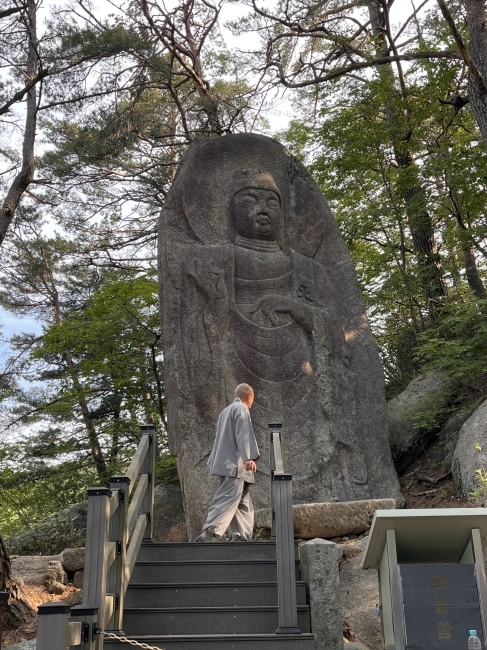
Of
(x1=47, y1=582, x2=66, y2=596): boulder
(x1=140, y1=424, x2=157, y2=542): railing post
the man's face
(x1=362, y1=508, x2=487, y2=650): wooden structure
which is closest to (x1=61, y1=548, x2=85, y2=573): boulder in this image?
(x1=47, y1=582, x2=66, y2=596): boulder

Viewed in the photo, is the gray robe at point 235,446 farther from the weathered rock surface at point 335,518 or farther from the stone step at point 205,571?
the stone step at point 205,571

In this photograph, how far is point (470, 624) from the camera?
366 centimetres

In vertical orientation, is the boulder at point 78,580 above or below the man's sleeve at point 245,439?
below

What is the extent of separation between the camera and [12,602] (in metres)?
6.98

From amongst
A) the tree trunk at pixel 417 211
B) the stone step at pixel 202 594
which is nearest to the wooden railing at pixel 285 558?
the stone step at pixel 202 594

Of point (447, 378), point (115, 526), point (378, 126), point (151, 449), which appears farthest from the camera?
point (378, 126)

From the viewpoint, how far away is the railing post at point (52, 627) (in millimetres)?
3418

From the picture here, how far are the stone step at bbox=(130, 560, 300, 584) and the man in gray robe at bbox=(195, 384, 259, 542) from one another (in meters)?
0.64

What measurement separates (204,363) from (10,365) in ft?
29.3

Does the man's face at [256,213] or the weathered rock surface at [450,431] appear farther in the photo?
the man's face at [256,213]

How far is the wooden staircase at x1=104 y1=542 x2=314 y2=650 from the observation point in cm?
452

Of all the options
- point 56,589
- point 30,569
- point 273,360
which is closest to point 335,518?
point 273,360

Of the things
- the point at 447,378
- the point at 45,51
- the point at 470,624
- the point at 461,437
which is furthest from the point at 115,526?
the point at 45,51

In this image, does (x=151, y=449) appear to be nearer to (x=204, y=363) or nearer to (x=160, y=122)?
(x=204, y=363)
